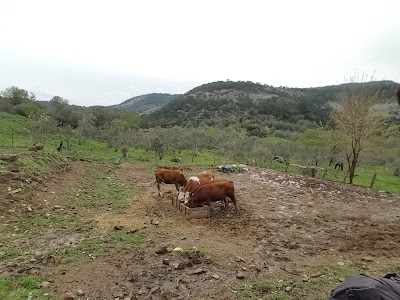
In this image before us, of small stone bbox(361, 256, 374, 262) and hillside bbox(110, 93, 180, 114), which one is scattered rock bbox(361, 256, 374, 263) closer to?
small stone bbox(361, 256, 374, 262)

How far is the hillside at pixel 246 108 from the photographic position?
79.2 m

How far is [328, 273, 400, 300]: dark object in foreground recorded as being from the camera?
1885mm

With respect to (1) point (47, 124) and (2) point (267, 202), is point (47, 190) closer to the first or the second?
(2) point (267, 202)

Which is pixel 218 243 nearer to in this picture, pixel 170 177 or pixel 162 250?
pixel 162 250

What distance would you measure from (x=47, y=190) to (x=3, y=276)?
231 inches

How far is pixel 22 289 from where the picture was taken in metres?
5.33

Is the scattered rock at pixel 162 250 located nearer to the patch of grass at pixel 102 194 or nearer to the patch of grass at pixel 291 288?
the patch of grass at pixel 291 288

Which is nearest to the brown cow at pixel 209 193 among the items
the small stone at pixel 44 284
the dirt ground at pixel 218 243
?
the dirt ground at pixel 218 243

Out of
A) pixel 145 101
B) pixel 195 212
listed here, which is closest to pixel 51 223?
pixel 195 212

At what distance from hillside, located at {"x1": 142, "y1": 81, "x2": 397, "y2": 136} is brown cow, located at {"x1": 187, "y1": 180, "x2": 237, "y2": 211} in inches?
2167

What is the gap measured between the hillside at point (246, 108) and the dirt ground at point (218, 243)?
5381cm

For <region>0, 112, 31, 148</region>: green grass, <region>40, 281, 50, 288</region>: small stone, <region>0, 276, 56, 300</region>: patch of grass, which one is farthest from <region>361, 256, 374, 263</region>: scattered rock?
<region>0, 112, 31, 148</region>: green grass

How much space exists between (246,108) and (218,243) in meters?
92.7

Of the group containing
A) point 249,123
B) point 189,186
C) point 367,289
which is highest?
point 367,289
